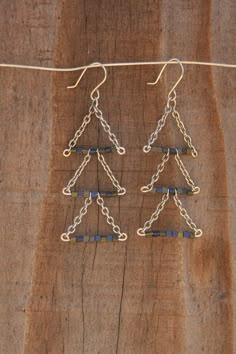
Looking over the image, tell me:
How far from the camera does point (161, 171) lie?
71.9 inches

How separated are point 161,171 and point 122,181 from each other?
Result: 0.10 metres

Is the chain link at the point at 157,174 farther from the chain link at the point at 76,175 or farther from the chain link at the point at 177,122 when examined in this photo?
the chain link at the point at 76,175

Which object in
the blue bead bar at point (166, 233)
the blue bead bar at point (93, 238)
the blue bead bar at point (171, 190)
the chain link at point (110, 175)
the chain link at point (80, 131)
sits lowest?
the blue bead bar at point (93, 238)

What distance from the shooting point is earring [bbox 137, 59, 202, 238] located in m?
1.80

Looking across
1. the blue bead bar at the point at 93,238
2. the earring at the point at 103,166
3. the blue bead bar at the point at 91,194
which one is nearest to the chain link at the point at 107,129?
the earring at the point at 103,166

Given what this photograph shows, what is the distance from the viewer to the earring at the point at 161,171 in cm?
180

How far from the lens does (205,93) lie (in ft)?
6.07

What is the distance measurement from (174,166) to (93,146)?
21cm

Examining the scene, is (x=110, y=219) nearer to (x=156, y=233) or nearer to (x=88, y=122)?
(x=156, y=233)

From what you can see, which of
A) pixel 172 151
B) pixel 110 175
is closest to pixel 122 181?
pixel 110 175

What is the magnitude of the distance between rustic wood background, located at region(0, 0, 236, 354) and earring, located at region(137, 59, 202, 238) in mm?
18

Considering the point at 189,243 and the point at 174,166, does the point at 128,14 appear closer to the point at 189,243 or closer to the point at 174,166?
the point at 174,166

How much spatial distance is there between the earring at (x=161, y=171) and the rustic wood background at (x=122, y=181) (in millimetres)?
18

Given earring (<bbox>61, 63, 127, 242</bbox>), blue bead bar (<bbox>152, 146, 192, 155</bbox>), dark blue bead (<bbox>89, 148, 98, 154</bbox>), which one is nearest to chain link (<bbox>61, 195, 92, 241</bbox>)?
earring (<bbox>61, 63, 127, 242</bbox>)
